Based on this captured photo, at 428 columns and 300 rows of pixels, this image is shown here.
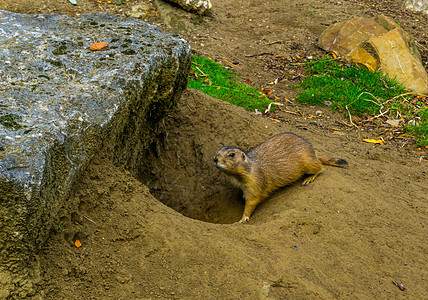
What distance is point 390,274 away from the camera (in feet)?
12.1

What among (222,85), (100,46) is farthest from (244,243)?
(222,85)

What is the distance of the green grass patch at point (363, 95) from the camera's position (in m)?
7.95

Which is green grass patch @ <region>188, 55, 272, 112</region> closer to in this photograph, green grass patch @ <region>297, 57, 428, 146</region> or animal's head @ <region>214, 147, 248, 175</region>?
green grass patch @ <region>297, 57, 428, 146</region>

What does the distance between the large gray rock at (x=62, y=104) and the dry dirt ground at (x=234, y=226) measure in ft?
0.91

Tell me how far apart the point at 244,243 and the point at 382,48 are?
6599 mm

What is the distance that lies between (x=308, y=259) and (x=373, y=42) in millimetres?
6527

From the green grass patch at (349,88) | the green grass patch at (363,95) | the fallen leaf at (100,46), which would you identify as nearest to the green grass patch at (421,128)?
the green grass patch at (363,95)

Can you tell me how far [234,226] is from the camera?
13.1 feet

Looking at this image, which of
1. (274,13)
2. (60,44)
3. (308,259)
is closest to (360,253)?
(308,259)

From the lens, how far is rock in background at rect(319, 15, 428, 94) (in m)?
8.53

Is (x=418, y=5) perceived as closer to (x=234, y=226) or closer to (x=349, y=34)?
(x=349, y=34)

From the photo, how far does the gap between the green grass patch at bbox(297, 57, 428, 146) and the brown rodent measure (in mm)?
2774

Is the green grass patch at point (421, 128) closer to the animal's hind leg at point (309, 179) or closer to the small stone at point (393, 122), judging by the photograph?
the small stone at point (393, 122)

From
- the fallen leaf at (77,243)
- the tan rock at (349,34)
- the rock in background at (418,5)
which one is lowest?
the fallen leaf at (77,243)
